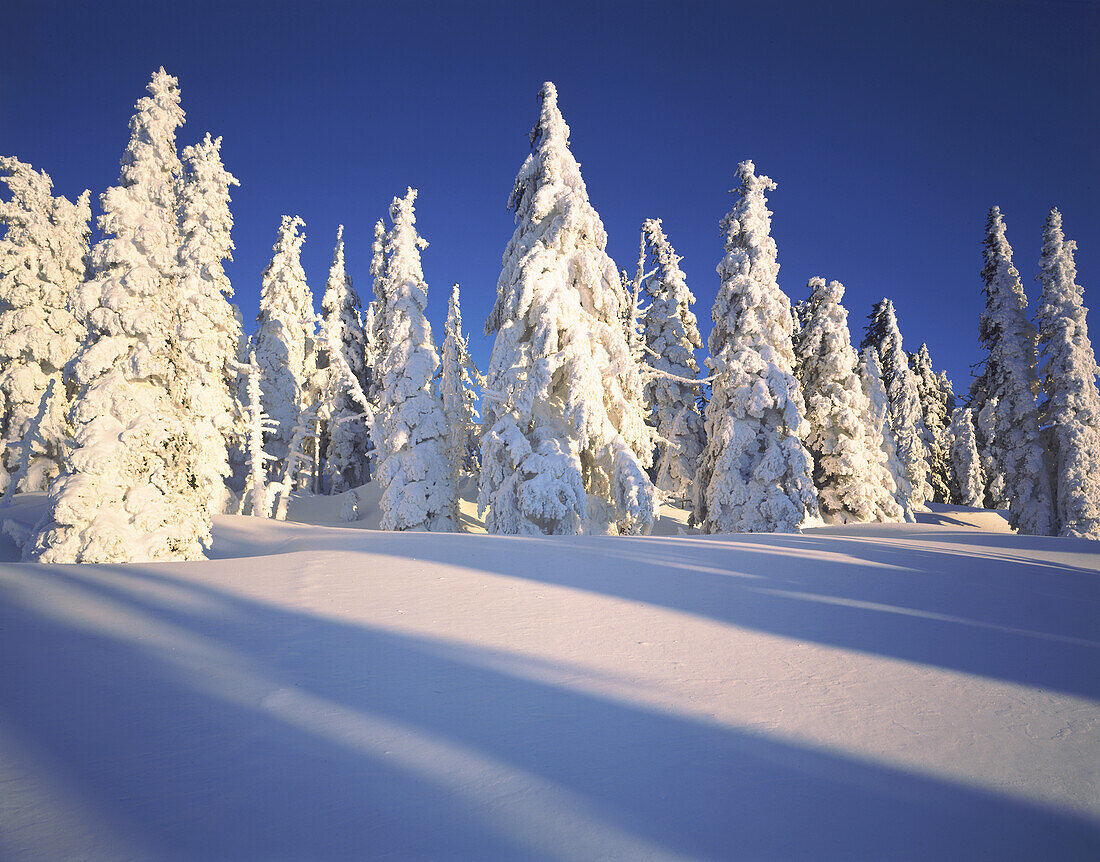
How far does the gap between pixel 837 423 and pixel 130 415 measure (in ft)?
68.1

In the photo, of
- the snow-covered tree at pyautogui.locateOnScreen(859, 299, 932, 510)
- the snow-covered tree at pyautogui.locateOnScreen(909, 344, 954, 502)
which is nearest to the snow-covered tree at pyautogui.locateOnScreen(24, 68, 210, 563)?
the snow-covered tree at pyautogui.locateOnScreen(859, 299, 932, 510)

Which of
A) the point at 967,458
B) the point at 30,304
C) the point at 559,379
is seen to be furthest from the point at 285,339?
the point at 967,458

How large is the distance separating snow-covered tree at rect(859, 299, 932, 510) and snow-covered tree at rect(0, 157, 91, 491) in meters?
40.5

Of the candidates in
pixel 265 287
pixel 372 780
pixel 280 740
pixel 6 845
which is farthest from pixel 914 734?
pixel 265 287

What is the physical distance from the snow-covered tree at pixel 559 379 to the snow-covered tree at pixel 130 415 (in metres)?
6.89

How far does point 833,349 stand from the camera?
1981 centimetres

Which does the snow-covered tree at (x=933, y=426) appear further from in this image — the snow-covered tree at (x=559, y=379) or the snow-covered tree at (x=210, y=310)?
the snow-covered tree at (x=210, y=310)

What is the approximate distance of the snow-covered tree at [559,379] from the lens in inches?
521

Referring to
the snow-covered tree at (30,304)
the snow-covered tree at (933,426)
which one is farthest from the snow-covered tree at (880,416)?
the snow-covered tree at (30,304)

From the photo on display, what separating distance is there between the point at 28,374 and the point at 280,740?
25184mm

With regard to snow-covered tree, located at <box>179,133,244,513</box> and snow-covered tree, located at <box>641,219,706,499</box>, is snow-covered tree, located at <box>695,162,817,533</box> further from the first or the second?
snow-covered tree, located at <box>179,133,244,513</box>

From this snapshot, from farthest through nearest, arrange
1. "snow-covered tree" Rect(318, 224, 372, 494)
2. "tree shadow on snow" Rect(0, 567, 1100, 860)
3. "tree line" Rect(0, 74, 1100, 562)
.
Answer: "snow-covered tree" Rect(318, 224, 372, 494)
"tree line" Rect(0, 74, 1100, 562)
"tree shadow on snow" Rect(0, 567, 1100, 860)

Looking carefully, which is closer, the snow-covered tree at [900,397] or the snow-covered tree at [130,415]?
the snow-covered tree at [130,415]

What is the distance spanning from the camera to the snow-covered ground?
187 centimetres
